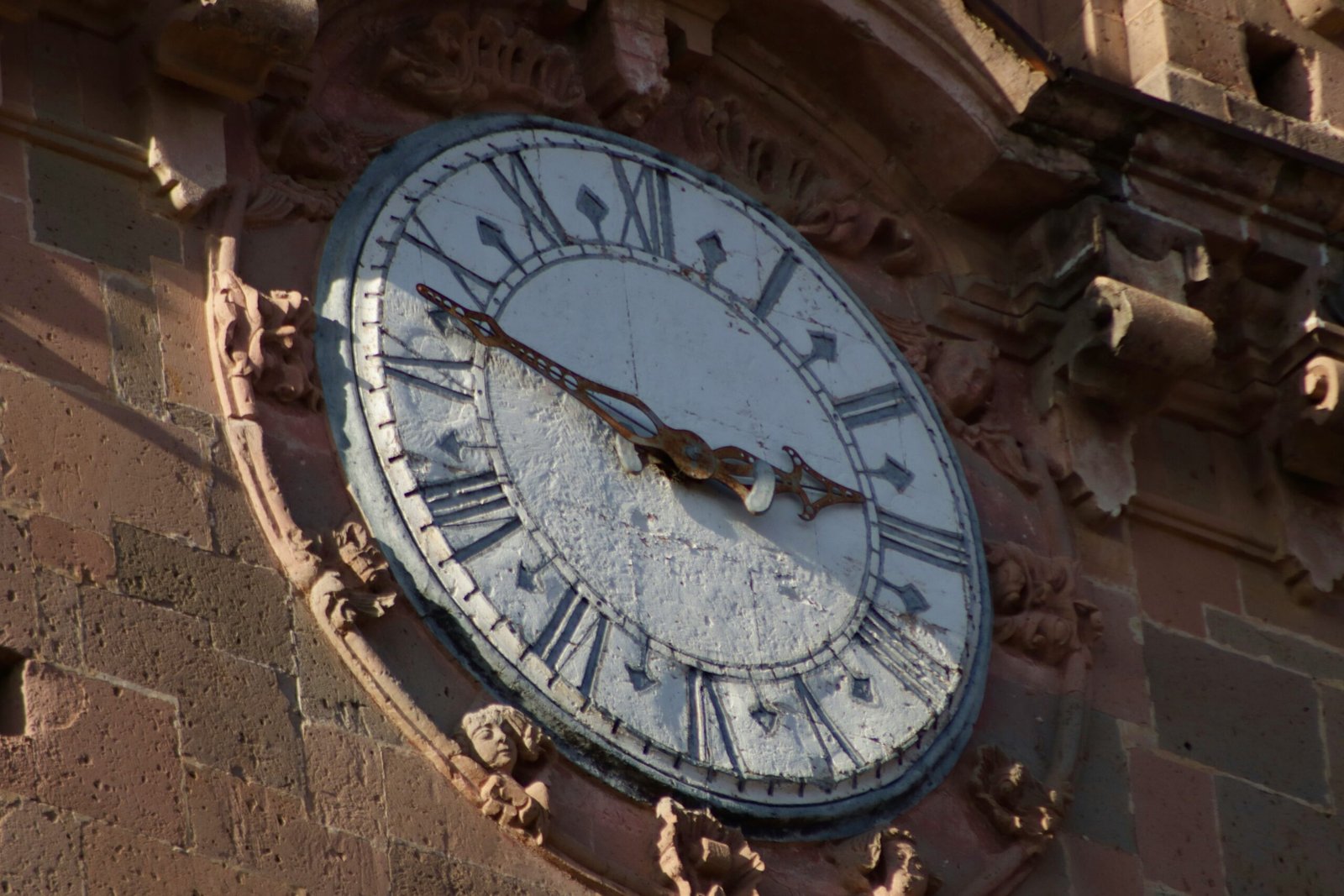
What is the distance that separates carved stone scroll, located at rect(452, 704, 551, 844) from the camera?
19.0 feet

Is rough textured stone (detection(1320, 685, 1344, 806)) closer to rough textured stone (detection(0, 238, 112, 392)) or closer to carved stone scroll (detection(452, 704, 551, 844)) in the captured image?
carved stone scroll (detection(452, 704, 551, 844))

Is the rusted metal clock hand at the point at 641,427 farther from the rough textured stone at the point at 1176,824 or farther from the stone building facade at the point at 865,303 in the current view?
the rough textured stone at the point at 1176,824

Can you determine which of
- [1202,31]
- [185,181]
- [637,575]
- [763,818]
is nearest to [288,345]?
[185,181]

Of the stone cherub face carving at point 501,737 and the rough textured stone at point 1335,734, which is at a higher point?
the rough textured stone at point 1335,734

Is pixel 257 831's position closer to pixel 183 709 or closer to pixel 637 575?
pixel 183 709

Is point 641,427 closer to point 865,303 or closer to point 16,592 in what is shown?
point 865,303

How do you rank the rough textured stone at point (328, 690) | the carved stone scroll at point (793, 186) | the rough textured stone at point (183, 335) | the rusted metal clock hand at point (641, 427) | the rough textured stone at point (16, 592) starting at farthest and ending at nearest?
the carved stone scroll at point (793, 186)
the rusted metal clock hand at point (641, 427)
the rough textured stone at point (183, 335)
the rough textured stone at point (328, 690)
the rough textured stone at point (16, 592)

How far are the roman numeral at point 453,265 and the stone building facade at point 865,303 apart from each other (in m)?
0.17

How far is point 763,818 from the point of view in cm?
609

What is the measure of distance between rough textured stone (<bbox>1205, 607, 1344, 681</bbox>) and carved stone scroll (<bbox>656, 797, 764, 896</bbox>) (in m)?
1.67

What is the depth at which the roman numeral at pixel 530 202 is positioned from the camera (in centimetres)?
671

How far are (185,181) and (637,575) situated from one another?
118 centimetres

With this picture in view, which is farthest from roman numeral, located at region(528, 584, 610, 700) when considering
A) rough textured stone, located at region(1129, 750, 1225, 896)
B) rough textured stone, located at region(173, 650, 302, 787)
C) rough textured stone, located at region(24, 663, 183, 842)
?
rough textured stone, located at region(1129, 750, 1225, 896)

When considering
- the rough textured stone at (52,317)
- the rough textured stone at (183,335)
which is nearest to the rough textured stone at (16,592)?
the rough textured stone at (52,317)
